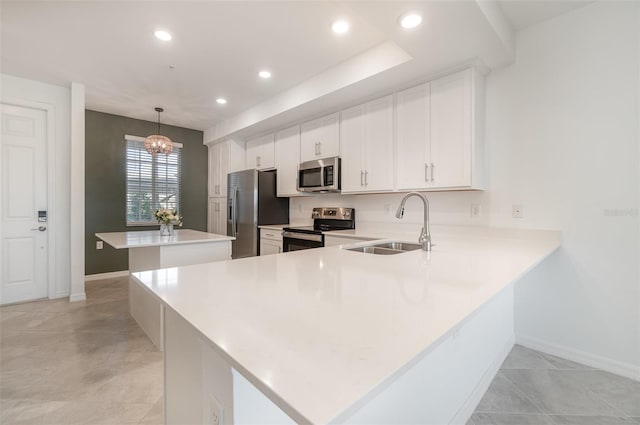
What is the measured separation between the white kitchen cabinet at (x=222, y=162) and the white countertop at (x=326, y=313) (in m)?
3.90

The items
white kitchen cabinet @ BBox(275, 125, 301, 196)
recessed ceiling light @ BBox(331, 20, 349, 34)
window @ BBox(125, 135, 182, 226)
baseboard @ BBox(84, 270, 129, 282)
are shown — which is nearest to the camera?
recessed ceiling light @ BBox(331, 20, 349, 34)

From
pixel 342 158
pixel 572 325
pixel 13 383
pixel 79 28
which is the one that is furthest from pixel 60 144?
pixel 572 325

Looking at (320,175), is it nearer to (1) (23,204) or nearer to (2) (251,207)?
(2) (251,207)

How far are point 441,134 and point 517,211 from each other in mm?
906

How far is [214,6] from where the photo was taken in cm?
213

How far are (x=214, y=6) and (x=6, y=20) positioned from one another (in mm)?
1801

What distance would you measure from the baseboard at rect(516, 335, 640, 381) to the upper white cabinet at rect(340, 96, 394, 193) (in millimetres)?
1769

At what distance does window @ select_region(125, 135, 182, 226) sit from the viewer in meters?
4.84

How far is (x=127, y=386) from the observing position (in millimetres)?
1885

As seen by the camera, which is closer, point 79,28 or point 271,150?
point 79,28

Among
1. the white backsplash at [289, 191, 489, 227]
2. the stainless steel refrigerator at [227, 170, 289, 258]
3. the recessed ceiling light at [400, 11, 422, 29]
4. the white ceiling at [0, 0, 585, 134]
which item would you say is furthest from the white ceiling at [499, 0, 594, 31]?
the stainless steel refrigerator at [227, 170, 289, 258]

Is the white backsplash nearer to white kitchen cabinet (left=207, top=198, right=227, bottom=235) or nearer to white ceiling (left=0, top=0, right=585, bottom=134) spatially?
white ceiling (left=0, top=0, right=585, bottom=134)

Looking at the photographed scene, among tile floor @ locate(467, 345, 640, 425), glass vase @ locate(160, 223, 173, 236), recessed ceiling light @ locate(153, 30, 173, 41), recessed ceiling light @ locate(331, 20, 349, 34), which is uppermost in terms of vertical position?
recessed ceiling light @ locate(153, 30, 173, 41)

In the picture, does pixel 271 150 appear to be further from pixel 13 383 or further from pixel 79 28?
pixel 13 383
